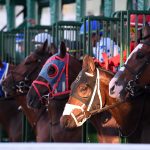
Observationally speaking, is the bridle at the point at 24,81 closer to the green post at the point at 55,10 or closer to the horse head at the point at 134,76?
the horse head at the point at 134,76

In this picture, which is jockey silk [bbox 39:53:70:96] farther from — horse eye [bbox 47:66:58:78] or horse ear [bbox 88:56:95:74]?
horse ear [bbox 88:56:95:74]

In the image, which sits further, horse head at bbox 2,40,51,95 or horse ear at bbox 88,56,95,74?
horse head at bbox 2,40,51,95

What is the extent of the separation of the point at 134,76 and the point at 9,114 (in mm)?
4242

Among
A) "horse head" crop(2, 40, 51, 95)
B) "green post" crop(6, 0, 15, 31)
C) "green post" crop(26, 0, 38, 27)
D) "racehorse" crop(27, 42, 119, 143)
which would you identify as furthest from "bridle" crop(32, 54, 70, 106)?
"green post" crop(6, 0, 15, 31)

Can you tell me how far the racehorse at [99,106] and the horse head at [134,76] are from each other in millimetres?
198

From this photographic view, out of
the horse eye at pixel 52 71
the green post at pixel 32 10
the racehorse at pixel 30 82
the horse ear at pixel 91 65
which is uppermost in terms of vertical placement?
the green post at pixel 32 10

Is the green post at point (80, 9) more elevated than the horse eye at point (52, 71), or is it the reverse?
the green post at point (80, 9)

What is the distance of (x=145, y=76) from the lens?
6.51 meters

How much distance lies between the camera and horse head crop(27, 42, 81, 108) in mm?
7867

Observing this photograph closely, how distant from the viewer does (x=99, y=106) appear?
A: 6758 mm

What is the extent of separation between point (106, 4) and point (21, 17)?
5.65 m

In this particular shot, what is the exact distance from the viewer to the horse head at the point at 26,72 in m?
8.89
